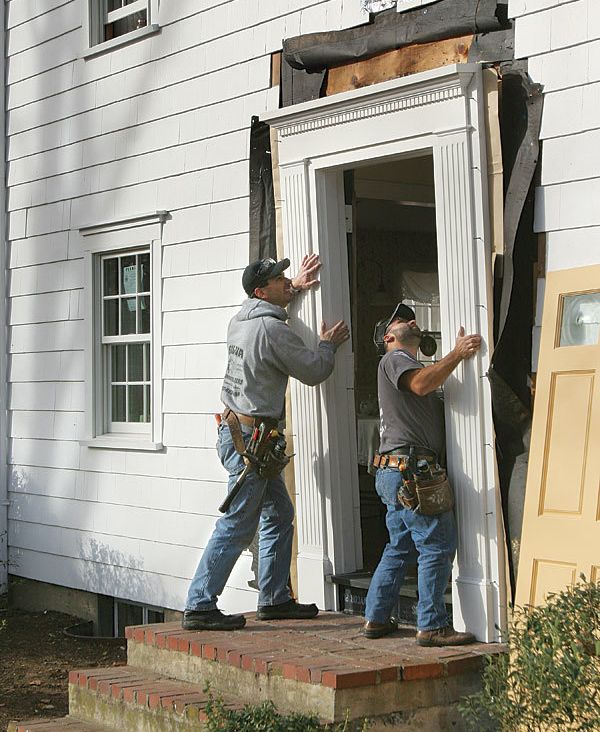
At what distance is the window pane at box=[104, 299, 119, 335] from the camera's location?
10.1m

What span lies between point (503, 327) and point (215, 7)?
3.73 meters

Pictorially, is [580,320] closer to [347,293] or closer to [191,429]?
[347,293]

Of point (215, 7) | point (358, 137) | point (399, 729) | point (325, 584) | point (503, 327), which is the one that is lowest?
point (399, 729)

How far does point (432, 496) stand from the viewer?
658cm

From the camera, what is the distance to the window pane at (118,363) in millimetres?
10059

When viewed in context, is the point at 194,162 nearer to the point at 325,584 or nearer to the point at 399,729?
the point at 325,584

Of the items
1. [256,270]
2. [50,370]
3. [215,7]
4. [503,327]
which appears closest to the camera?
[503,327]

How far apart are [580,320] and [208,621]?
109 inches

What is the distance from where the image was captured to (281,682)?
20.6 feet

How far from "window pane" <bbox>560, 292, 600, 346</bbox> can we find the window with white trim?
4678 millimetres

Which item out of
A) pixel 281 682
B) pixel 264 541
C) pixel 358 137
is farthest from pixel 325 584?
pixel 358 137

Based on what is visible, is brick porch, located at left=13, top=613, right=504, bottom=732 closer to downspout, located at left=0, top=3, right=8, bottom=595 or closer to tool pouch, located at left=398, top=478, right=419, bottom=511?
tool pouch, located at left=398, top=478, right=419, bottom=511

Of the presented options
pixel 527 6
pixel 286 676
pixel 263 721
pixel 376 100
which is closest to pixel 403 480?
pixel 286 676

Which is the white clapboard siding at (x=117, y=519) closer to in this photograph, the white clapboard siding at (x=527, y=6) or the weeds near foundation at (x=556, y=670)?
the weeds near foundation at (x=556, y=670)
